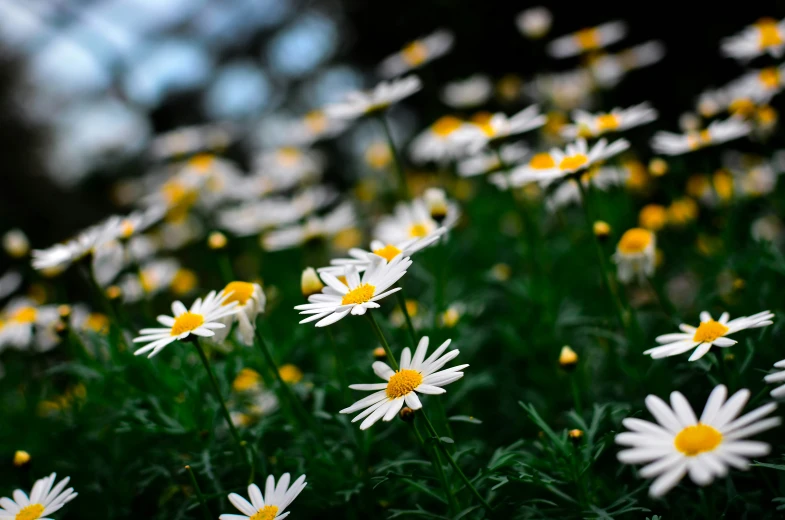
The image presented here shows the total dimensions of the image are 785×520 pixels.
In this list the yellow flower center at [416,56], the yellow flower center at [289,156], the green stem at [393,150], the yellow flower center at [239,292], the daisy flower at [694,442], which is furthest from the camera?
the yellow flower center at [289,156]

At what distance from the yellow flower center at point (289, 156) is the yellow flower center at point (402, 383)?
2.87 meters

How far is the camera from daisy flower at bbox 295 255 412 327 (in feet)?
4.04

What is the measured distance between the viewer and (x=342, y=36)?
5750 millimetres

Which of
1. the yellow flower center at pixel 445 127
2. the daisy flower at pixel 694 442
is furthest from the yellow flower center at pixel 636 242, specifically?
the yellow flower center at pixel 445 127

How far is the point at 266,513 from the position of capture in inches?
49.1

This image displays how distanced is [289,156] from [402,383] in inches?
119

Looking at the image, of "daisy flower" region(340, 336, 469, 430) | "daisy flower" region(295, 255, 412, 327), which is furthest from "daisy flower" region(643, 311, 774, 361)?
"daisy flower" region(295, 255, 412, 327)

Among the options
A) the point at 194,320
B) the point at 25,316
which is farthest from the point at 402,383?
the point at 25,316

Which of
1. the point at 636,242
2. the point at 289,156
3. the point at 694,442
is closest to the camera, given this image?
the point at 694,442

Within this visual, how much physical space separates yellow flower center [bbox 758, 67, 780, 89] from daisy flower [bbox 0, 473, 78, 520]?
2.69 m

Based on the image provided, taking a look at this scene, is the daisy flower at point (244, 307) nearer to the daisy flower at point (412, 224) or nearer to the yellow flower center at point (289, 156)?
the daisy flower at point (412, 224)

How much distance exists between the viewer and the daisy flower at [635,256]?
1898mm

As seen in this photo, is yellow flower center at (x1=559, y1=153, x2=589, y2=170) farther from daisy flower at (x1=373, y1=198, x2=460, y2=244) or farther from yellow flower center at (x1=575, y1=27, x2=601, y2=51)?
yellow flower center at (x1=575, y1=27, x2=601, y2=51)

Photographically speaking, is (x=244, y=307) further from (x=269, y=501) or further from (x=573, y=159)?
(x=573, y=159)
